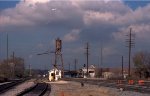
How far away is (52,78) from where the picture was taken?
110 m

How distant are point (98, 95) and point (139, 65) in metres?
79.4

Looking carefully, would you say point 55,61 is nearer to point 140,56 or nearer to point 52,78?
point 52,78

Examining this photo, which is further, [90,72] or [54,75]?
[90,72]

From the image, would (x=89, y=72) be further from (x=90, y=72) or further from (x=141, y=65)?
(x=141, y=65)

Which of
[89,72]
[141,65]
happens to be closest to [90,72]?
[89,72]

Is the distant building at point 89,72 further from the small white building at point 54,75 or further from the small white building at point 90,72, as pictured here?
the small white building at point 54,75

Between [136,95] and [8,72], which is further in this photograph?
[8,72]

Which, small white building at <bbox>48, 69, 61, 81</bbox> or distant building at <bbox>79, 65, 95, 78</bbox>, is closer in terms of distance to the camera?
small white building at <bbox>48, 69, 61, 81</bbox>

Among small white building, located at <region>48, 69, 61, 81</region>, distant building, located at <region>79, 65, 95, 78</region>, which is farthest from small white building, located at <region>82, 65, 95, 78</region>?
small white building, located at <region>48, 69, 61, 81</region>

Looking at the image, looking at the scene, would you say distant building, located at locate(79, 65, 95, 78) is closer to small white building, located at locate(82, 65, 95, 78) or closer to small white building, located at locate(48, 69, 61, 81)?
small white building, located at locate(82, 65, 95, 78)

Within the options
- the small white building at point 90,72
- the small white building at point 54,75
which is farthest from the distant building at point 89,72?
the small white building at point 54,75

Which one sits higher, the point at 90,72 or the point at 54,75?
the point at 54,75

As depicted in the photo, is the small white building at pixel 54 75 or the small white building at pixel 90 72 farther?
the small white building at pixel 90 72

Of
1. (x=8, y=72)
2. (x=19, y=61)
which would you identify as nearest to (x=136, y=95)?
(x=8, y=72)
